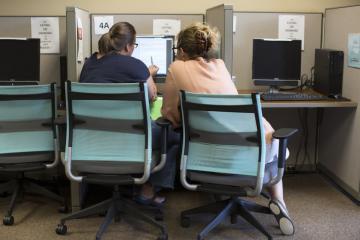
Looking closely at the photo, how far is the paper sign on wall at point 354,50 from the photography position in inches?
128

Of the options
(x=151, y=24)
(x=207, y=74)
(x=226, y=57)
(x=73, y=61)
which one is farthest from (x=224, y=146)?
(x=151, y=24)

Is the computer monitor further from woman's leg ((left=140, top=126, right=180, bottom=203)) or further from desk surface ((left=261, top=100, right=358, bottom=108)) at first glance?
woman's leg ((left=140, top=126, right=180, bottom=203))

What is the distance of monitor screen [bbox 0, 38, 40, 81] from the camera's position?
345 cm

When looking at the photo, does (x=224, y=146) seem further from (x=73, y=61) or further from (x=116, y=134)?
(x=73, y=61)

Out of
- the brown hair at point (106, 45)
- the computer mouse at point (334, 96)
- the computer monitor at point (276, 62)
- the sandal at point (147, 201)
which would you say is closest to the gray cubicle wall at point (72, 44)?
the brown hair at point (106, 45)

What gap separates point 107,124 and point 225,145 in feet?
2.06

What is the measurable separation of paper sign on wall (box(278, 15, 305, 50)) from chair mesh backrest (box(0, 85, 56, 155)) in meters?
1.92

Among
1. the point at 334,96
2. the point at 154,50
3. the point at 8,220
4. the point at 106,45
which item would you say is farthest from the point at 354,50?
the point at 8,220

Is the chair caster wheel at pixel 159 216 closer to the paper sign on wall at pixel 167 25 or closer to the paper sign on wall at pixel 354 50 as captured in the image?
the paper sign on wall at pixel 167 25

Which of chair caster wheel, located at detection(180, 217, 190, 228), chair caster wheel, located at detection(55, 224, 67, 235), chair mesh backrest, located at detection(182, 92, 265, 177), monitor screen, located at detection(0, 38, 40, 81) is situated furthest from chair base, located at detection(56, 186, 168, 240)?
monitor screen, located at detection(0, 38, 40, 81)

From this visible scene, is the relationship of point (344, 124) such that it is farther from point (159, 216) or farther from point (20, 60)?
point (20, 60)

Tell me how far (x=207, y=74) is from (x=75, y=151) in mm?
828

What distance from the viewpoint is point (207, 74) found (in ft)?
8.66

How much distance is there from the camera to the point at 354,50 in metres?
→ 3.30
